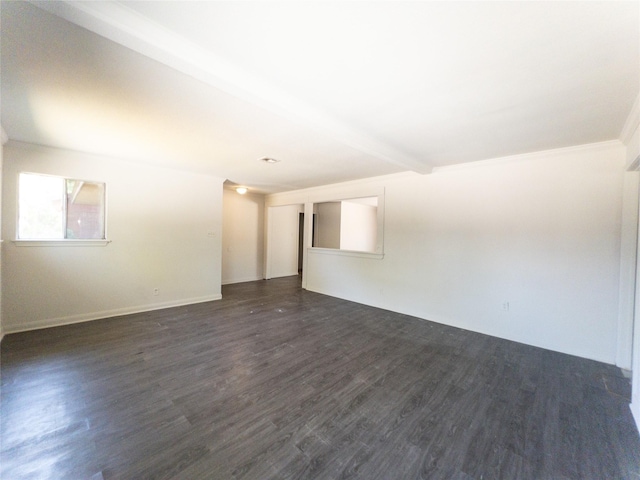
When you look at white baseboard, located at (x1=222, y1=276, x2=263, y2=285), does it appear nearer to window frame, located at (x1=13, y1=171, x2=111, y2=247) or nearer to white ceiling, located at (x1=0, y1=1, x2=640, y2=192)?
window frame, located at (x1=13, y1=171, x2=111, y2=247)

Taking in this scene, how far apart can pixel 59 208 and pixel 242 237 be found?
12.3 ft

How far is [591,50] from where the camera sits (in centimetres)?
143

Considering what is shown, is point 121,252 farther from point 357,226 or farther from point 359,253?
point 357,226

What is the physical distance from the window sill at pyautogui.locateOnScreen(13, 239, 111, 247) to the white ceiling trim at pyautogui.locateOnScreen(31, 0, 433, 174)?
345 cm

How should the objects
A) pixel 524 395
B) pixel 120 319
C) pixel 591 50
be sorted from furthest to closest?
pixel 120 319, pixel 524 395, pixel 591 50

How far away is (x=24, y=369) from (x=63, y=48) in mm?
2892

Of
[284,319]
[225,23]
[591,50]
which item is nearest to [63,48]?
[225,23]

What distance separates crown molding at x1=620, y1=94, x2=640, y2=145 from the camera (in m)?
1.97

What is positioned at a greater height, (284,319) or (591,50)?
(591,50)

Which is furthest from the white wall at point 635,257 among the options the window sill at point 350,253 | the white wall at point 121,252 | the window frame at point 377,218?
the white wall at point 121,252

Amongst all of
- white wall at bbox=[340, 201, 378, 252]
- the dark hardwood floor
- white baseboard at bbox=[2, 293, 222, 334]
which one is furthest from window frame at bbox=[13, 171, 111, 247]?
white wall at bbox=[340, 201, 378, 252]

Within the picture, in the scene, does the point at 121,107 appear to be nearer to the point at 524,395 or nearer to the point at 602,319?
the point at 524,395

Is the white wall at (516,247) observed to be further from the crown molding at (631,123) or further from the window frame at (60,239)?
the window frame at (60,239)

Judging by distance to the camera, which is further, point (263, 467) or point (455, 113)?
point (455, 113)
